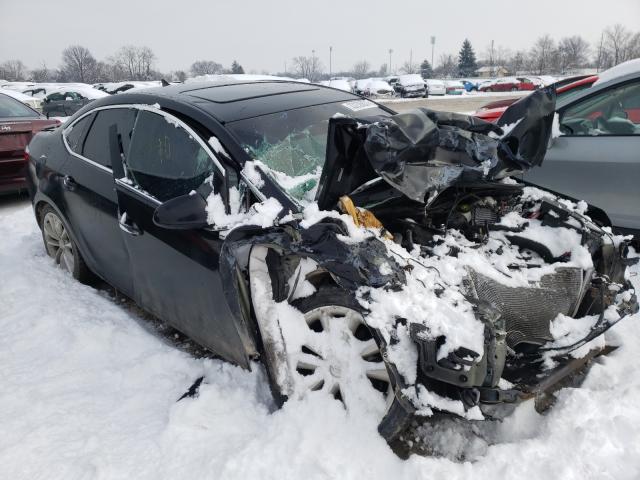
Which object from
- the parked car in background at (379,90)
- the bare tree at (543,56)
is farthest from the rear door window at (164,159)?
the bare tree at (543,56)

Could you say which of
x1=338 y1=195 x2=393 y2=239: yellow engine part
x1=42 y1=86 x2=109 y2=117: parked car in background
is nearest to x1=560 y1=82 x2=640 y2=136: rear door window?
x1=338 y1=195 x2=393 y2=239: yellow engine part

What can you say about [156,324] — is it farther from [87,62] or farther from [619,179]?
[87,62]

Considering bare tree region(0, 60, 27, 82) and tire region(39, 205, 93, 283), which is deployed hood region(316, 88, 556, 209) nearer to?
tire region(39, 205, 93, 283)

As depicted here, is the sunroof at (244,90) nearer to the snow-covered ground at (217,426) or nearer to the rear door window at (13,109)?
the snow-covered ground at (217,426)

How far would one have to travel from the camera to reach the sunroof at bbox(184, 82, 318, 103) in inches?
120

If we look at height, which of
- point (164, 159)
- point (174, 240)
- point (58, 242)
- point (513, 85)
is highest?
point (164, 159)

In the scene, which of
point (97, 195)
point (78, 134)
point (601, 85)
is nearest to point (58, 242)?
point (78, 134)

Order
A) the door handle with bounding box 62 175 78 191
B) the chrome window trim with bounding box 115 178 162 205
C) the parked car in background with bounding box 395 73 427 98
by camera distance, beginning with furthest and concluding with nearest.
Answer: the parked car in background with bounding box 395 73 427 98 → the door handle with bounding box 62 175 78 191 → the chrome window trim with bounding box 115 178 162 205

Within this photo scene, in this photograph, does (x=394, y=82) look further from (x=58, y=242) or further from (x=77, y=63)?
(x=77, y=63)

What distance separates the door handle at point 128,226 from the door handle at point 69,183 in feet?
2.55

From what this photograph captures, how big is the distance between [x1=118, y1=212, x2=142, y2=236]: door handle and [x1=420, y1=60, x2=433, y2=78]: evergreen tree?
74592 millimetres

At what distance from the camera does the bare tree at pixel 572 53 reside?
67438 mm

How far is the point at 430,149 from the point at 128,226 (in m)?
1.79

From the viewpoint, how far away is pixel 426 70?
253ft
